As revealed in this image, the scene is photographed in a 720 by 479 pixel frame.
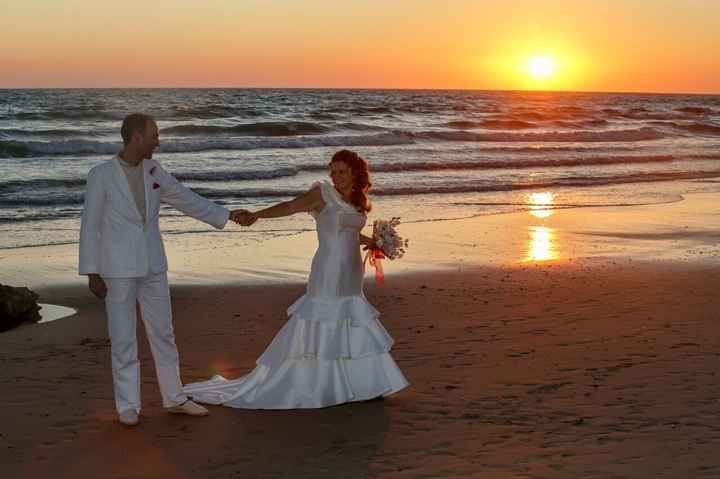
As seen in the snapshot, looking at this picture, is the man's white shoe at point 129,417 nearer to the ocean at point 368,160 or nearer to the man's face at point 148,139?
the man's face at point 148,139

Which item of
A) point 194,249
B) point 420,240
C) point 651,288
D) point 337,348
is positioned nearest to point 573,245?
point 420,240

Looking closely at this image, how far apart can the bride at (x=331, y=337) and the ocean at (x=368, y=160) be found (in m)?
8.19

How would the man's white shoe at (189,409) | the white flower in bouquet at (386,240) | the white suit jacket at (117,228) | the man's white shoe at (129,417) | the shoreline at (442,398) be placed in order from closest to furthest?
the shoreline at (442,398) → the white suit jacket at (117,228) → the man's white shoe at (129,417) → the man's white shoe at (189,409) → the white flower in bouquet at (386,240)

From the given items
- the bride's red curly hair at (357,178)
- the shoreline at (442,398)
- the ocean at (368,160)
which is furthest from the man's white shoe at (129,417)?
the ocean at (368,160)

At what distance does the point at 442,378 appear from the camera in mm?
7105

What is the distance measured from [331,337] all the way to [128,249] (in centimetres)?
140

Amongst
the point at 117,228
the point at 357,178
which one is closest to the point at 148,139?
the point at 117,228

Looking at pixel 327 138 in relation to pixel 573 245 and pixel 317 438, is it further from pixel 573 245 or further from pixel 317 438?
pixel 317 438

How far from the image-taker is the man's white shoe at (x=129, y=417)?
603cm

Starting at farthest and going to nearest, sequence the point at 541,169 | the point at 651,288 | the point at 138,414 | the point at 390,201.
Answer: the point at 541,169 < the point at 390,201 < the point at 651,288 < the point at 138,414

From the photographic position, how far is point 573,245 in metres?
14.1

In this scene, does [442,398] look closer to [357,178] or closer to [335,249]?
[335,249]

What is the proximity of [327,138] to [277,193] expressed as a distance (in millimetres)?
17367

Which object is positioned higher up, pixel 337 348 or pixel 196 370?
pixel 337 348
